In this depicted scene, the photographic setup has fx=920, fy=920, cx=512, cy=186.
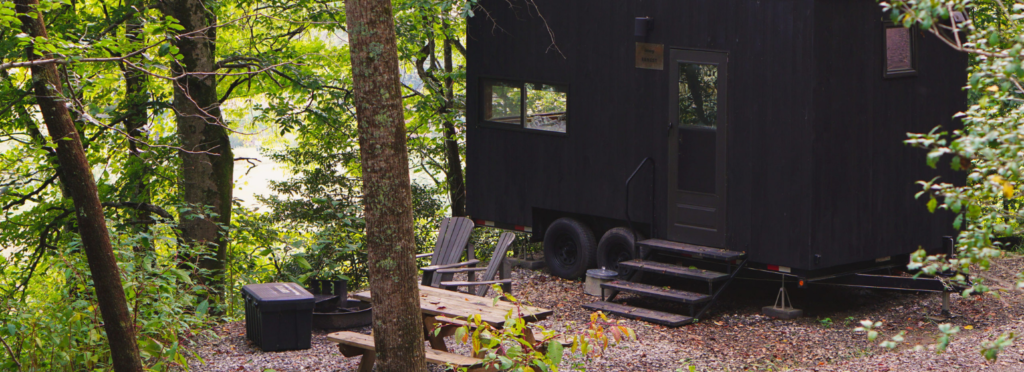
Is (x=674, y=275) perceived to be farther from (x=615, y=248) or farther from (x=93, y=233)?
(x=93, y=233)

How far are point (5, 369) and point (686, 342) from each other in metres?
5.10

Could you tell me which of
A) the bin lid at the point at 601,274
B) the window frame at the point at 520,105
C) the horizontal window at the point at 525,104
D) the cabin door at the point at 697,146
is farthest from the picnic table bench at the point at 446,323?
the horizontal window at the point at 525,104

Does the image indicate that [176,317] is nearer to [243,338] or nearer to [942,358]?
[243,338]

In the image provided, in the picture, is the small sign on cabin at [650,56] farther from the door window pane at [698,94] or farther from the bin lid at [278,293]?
the bin lid at [278,293]

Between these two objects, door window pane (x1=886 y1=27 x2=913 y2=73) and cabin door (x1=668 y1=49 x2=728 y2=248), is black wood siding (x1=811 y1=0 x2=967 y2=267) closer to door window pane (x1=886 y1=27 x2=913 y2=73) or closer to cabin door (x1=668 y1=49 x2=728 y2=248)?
door window pane (x1=886 y1=27 x2=913 y2=73)

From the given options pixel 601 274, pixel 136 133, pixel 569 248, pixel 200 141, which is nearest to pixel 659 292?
pixel 601 274

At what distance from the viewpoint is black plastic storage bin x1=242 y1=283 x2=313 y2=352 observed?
23.0 feet

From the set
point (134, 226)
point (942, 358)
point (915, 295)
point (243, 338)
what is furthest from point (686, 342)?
point (134, 226)

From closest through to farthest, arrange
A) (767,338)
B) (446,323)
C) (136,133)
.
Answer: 1. (446,323)
2. (767,338)
3. (136,133)

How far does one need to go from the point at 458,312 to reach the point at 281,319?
1560mm

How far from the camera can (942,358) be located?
265 inches

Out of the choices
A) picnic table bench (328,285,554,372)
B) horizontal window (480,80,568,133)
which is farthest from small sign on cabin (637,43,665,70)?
picnic table bench (328,285,554,372)

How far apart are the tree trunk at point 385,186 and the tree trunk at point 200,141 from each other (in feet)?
16.7

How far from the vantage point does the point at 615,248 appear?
10.0m
